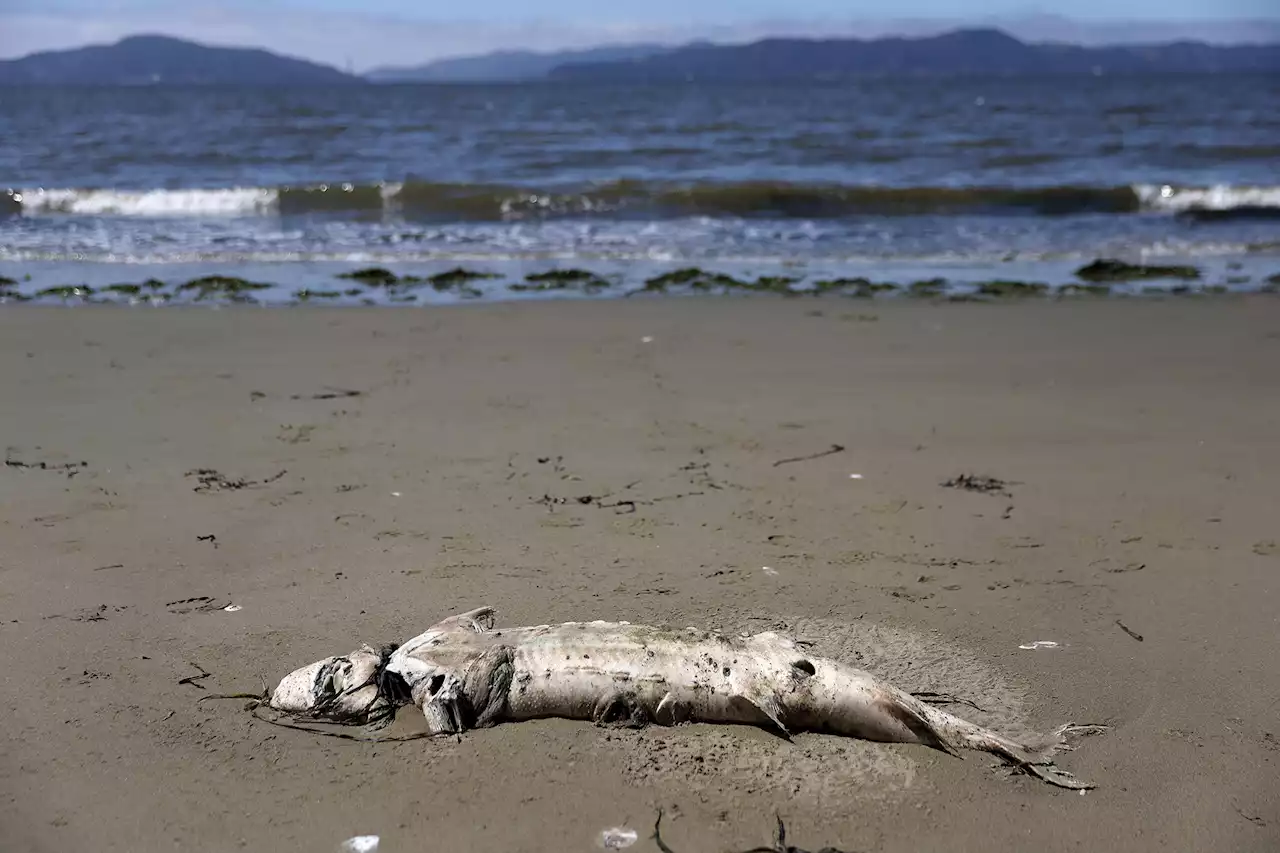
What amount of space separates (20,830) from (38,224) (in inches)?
597

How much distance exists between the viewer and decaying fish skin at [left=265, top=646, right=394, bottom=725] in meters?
3.14

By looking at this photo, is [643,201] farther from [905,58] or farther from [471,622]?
[905,58]

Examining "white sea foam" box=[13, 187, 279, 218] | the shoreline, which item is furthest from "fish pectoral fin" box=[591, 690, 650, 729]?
"white sea foam" box=[13, 187, 279, 218]

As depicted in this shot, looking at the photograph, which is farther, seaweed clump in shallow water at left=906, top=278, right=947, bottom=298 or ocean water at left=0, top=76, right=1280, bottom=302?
ocean water at left=0, top=76, right=1280, bottom=302

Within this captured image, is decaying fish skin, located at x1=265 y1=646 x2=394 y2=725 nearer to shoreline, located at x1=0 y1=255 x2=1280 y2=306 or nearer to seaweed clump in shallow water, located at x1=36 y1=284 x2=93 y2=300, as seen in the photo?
shoreline, located at x1=0 y1=255 x2=1280 y2=306

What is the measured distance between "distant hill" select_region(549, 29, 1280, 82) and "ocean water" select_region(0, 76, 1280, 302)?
93.1 meters

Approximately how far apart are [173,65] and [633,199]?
460 ft

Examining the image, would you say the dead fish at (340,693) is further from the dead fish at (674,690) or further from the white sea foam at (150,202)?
the white sea foam at (150,202)

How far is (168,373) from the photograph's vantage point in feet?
22.7

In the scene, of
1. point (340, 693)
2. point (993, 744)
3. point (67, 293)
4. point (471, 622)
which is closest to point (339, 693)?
point (340, 693)

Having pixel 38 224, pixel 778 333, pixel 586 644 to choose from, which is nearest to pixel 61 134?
pixel 38 224

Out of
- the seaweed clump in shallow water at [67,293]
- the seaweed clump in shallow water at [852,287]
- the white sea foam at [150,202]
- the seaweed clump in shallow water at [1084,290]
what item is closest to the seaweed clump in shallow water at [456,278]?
the seaweed clump in shallow water at [67,293]

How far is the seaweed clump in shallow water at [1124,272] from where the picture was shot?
10.5 m

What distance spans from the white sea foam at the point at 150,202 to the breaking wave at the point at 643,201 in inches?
0.6
